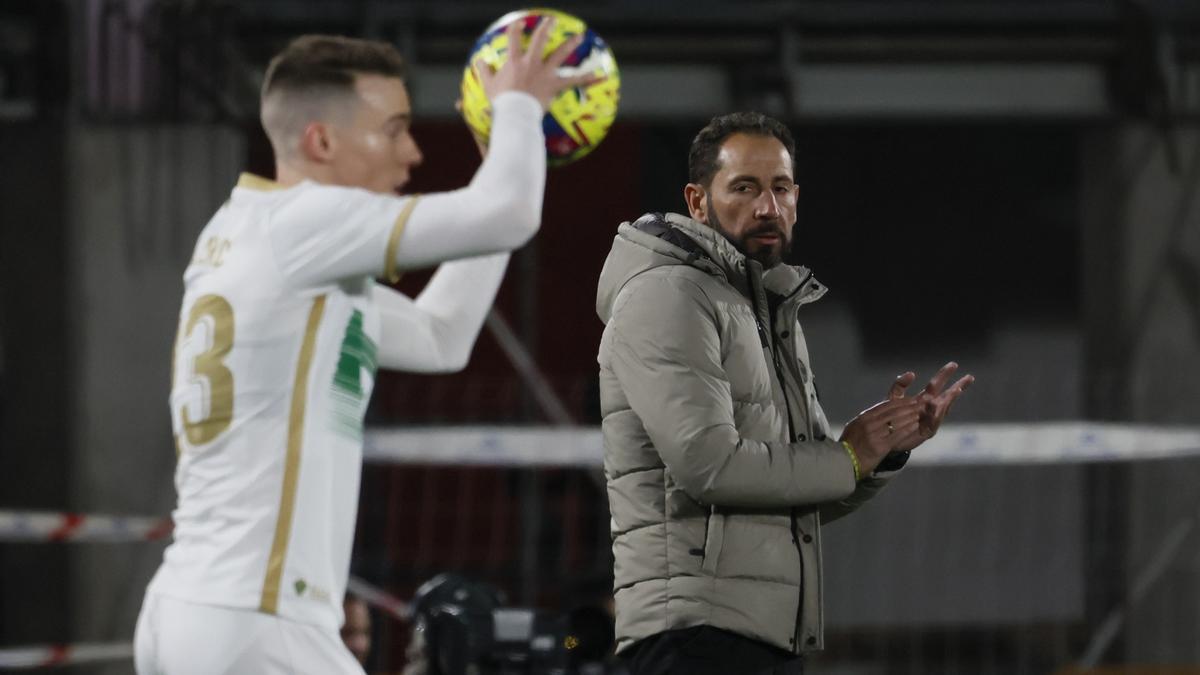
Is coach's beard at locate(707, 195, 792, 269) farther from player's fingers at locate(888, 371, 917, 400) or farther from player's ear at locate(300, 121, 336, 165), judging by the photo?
player's ear at locate(300, 121, 336, 165)

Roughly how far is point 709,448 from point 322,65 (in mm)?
987

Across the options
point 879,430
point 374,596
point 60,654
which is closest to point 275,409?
point 879,430

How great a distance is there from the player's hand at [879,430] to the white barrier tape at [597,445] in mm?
5249

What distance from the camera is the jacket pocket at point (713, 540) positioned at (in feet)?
11.1

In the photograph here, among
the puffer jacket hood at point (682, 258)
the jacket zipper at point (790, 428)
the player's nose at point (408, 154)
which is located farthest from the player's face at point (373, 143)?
the jacket zipper at point (790, 428)

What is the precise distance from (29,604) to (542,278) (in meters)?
4.17

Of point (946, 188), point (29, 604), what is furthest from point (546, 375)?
point (29, 604)

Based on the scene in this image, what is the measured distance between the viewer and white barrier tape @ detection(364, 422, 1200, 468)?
351 inches

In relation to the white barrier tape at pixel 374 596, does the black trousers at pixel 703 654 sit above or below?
above

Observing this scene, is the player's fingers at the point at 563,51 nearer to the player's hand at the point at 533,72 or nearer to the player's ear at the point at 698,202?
the player's hand at the point at 533,72

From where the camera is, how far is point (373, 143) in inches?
121

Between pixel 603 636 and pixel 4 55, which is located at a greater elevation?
pixel 4 55

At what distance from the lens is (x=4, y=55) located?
31.9ft

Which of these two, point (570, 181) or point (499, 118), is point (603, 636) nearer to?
point (499, 118)
